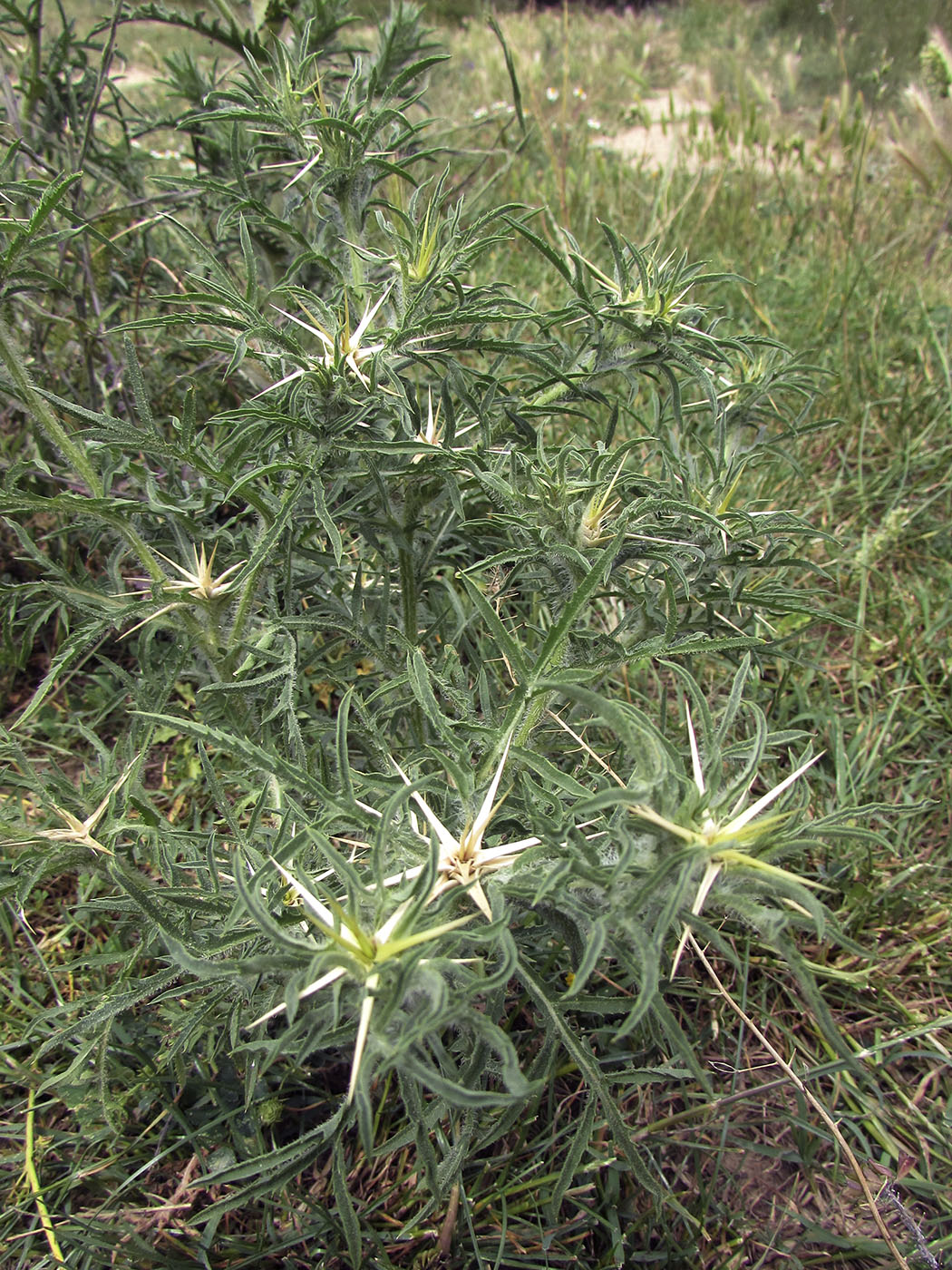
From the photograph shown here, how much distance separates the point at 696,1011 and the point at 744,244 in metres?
3.69

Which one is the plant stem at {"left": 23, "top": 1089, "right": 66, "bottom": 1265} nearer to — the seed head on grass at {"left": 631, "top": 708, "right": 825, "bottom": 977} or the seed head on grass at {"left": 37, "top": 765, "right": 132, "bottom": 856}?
the seed head on grass at {"left": 37, "top": 765, "right": 132, "bottom": 856}

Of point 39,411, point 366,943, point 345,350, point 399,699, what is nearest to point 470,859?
point 366,943

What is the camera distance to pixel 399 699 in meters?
1.56

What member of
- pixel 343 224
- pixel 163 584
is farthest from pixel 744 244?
pixel 163 584

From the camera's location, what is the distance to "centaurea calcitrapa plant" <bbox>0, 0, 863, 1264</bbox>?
0.88m

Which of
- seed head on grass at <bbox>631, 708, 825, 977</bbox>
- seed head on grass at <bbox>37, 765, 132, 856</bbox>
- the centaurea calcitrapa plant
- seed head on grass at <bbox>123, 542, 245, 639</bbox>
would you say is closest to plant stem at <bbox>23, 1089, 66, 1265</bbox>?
the centaurea calcitrapa plant

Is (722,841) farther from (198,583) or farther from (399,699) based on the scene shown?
(198,583)

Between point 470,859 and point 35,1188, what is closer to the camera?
point 470,859

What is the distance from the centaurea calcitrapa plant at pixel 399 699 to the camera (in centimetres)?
88

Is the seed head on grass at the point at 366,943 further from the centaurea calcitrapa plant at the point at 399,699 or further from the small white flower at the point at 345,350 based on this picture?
the small white flower at the point at 345,350

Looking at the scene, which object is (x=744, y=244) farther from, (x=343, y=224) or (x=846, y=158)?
(x=343, y=224)

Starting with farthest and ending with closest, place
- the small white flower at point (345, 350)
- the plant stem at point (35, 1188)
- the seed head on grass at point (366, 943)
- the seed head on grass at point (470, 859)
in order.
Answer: the plant stem at point (35, 1188) < the small white flower at point (345, 350) < the seed head on grass at point (470, 859) < the seed head on grass at point (366, 943)

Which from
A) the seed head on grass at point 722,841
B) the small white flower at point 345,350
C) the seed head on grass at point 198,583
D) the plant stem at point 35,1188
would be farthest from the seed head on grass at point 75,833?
the seed head on grass at point 722,841

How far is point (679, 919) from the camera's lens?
90cm
